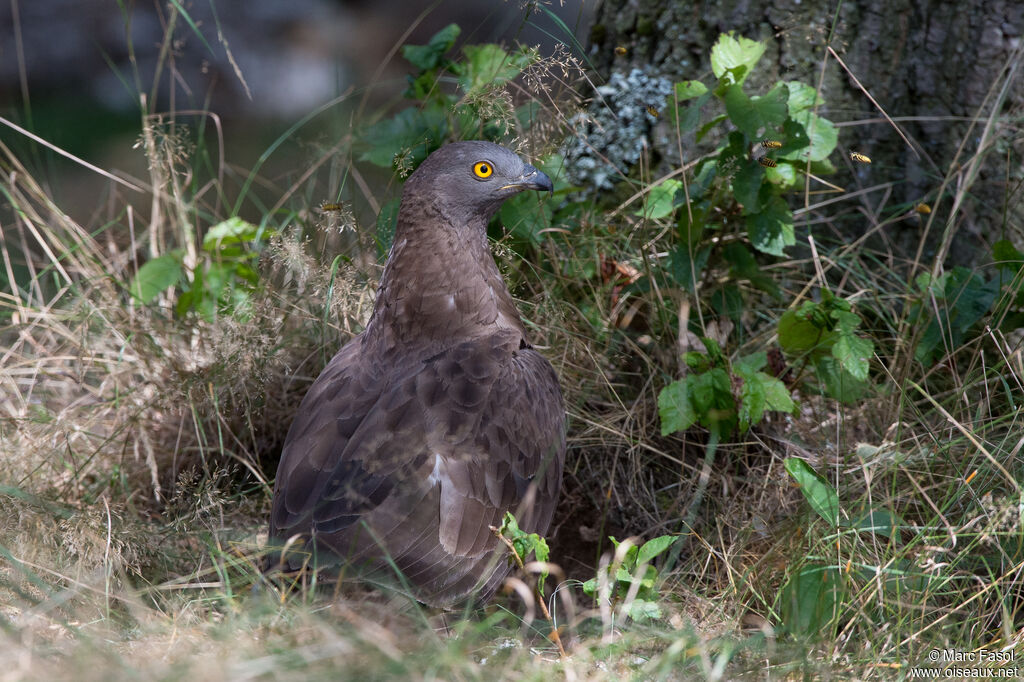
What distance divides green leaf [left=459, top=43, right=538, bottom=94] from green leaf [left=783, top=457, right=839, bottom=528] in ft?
5.37

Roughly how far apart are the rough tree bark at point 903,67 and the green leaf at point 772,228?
0.68 m

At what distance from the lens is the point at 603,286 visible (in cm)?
358

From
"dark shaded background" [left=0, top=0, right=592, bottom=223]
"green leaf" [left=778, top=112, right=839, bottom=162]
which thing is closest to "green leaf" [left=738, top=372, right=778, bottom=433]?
"green leaf" [left=778, top=112, right=839, bottom=162]

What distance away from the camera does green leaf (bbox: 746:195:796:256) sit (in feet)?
10.5

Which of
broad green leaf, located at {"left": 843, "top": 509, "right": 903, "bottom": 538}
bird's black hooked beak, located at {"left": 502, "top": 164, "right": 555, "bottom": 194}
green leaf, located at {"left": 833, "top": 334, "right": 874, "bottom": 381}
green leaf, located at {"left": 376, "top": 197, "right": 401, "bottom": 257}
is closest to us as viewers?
broad green leaf, located at {"left": 843, "top": 509, "right": 903, "bottom": 538}

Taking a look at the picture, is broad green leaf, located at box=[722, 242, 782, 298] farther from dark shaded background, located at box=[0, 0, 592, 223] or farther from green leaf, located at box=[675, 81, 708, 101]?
dark shaded background, located at box=[0, 0, 592, 223]

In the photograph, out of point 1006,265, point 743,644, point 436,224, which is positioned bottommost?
point 743,644

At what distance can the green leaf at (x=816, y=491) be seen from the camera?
2.69 m

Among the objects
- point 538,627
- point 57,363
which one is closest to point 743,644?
point 538,627

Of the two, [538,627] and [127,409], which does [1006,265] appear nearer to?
[538,627]

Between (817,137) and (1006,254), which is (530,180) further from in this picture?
(1006,254)

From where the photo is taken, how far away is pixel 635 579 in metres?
2.46

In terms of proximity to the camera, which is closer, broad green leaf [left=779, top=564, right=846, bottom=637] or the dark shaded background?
broad green leaf [left=779, top=564, right=846, bottom=637]

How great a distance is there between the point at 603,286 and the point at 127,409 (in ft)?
6.16
